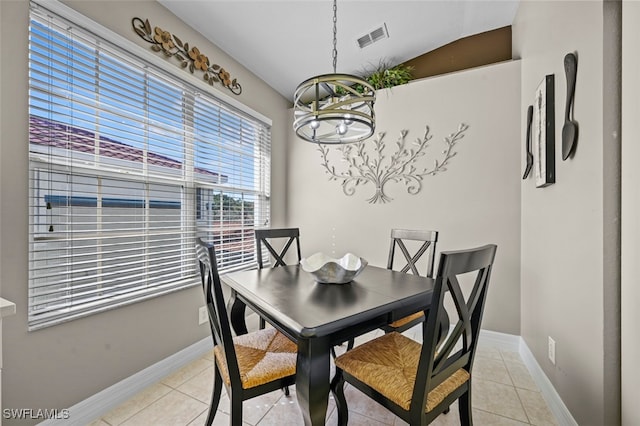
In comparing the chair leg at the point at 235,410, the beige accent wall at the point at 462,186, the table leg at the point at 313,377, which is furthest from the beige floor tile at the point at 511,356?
the chair leg at the point at 235,410

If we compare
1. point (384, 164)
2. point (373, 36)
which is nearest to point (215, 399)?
point (384, 164)

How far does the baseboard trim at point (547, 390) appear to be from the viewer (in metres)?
1.51

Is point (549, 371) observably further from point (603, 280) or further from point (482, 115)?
point (482, 115)

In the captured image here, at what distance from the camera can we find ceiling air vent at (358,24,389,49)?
2.67 metres

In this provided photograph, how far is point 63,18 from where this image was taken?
5.01 feet

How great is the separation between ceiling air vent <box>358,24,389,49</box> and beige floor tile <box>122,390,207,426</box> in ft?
10.8

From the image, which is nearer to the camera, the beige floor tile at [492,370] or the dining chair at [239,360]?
the dining chair at [239,360]

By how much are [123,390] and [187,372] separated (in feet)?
1.39

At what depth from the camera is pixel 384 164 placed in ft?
9.78

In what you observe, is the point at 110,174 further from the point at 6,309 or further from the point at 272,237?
the point at 272,237

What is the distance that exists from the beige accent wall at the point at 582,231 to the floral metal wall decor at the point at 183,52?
8.12ft

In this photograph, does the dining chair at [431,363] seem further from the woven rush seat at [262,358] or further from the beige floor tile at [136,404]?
the beige floor tile at [136,404]

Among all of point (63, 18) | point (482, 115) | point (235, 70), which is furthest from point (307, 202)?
point (63, 18)

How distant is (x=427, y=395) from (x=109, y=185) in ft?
6.74
